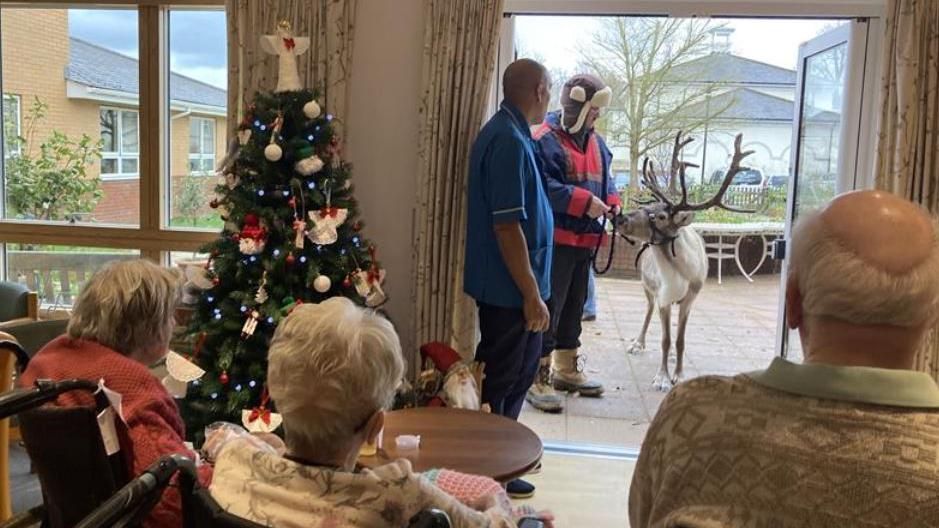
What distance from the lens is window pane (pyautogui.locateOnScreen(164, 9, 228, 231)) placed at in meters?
3.96

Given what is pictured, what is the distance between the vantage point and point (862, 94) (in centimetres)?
338

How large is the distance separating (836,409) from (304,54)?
3.00 metres

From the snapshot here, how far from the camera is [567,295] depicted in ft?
14.3

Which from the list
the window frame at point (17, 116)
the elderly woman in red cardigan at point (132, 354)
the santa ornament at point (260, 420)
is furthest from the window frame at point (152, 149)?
the elderly woman in red cardigan at point (132, 354)

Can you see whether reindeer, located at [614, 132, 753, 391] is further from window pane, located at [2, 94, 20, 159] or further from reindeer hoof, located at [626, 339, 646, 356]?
window pane, located at [2, 94, 20, 159]

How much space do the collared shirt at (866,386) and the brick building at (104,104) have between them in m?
3.45

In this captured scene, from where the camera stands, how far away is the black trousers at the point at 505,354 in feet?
9.77

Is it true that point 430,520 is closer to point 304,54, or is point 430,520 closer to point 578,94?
point 304,54

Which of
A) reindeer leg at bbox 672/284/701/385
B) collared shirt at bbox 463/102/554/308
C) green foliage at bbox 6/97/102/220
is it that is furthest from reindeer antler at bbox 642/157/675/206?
green foliage at bbox 6/97/102/220

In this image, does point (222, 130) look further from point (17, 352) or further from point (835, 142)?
point (835, 142)

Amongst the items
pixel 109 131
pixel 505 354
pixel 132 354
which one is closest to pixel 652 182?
pixel 505 354

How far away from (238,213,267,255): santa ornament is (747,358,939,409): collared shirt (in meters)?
2.36

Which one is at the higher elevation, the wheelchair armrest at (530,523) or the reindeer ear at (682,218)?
the reindeer ear at (682,218)

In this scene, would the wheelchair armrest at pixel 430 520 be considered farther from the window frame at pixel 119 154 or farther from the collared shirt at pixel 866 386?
the window frame at pixel 119 154
